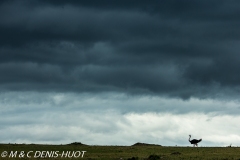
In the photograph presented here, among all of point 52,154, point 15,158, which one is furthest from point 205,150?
point 15,158

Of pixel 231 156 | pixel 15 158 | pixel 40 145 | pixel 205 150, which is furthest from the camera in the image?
pixel 40 145

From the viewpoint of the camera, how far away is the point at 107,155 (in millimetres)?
70500

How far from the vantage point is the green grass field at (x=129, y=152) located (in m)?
68.1

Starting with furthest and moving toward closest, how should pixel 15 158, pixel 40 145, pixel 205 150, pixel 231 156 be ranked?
pixel 40 145 → pixel 205 150 → pixel 231 156 → pixel 15 158

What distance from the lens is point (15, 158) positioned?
65.2 meters

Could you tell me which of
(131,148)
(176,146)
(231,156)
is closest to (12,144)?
(131,148)

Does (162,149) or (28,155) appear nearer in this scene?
(28,155)

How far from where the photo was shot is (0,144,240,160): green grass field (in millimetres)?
68062

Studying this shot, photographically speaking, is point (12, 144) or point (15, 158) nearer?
point (15, 158)

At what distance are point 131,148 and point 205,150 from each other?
9.88 metres

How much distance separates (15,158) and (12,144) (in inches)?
652

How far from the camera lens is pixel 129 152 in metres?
74.8

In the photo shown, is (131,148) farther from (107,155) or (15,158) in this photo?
(15,158)

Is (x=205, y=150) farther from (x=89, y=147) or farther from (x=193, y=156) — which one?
(x=89, y=147)
